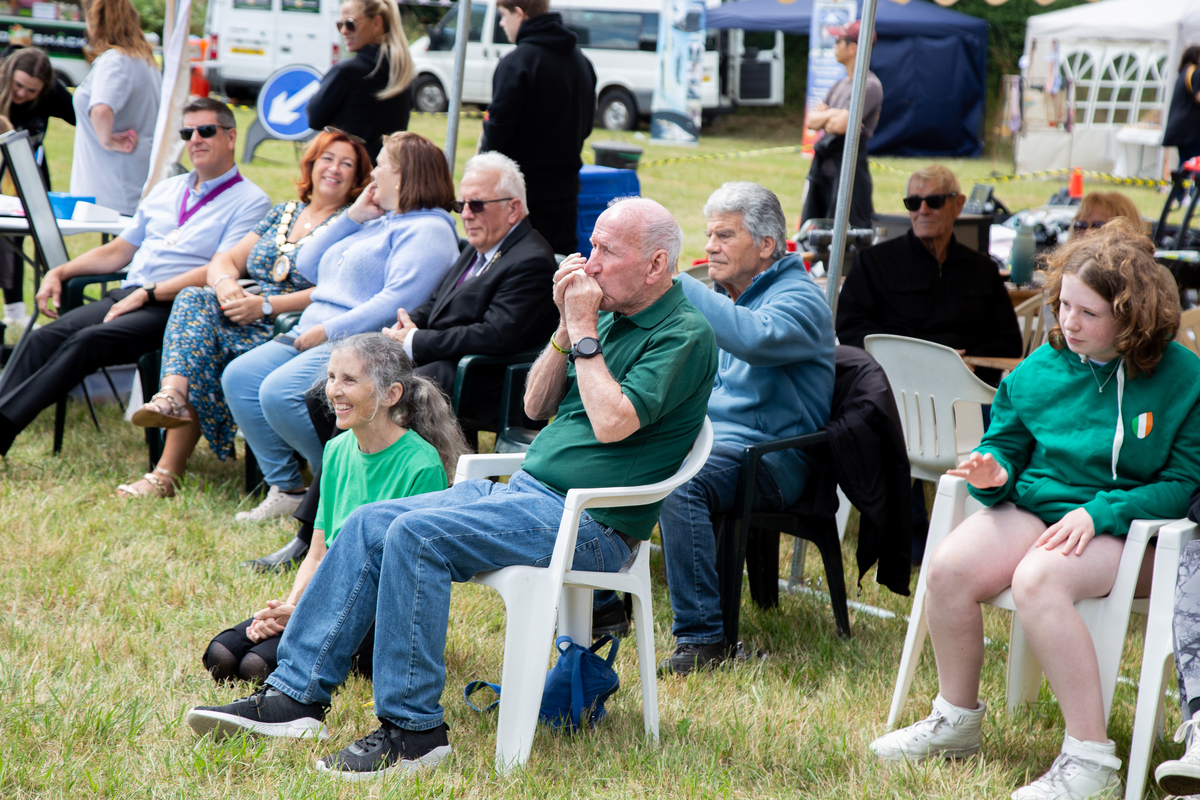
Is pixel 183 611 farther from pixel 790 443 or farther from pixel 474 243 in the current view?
pixel 790 443

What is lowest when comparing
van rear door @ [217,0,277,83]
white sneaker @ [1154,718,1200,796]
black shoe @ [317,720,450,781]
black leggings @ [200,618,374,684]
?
black leggings @ [200,618,374,684]

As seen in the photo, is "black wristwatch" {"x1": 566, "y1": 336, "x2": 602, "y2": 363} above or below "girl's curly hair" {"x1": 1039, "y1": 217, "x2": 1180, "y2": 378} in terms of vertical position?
below

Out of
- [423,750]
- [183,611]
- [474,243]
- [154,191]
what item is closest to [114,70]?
[154,191]

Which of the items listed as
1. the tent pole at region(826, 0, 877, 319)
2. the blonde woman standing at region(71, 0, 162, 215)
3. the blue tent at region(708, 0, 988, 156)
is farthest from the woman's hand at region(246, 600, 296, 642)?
the blue tent at region(708, 0, 988, 156)

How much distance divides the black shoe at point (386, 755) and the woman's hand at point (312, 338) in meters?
2.03

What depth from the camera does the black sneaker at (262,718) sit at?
243 centimetres

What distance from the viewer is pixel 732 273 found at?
320 centimetres

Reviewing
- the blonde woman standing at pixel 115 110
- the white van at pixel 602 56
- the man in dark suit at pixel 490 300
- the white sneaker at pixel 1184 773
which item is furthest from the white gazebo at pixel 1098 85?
the white sneaker at pixel 1184 773

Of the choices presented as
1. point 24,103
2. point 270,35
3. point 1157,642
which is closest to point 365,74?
point 24,103

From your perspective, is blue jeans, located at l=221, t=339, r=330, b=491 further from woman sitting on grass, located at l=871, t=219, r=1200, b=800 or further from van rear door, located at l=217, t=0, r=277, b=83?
van rear door, located at l=217, t=0, r=277, b=83

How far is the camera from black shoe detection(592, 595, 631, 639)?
10.9 ft

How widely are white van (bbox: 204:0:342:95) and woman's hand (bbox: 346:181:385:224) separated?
46.6 feet

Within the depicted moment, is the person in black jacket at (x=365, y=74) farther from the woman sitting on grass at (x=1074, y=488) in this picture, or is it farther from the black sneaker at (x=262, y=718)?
the woman sitting on grass at (x=1074, y=488)

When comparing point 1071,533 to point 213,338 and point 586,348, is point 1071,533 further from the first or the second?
point 213,338
